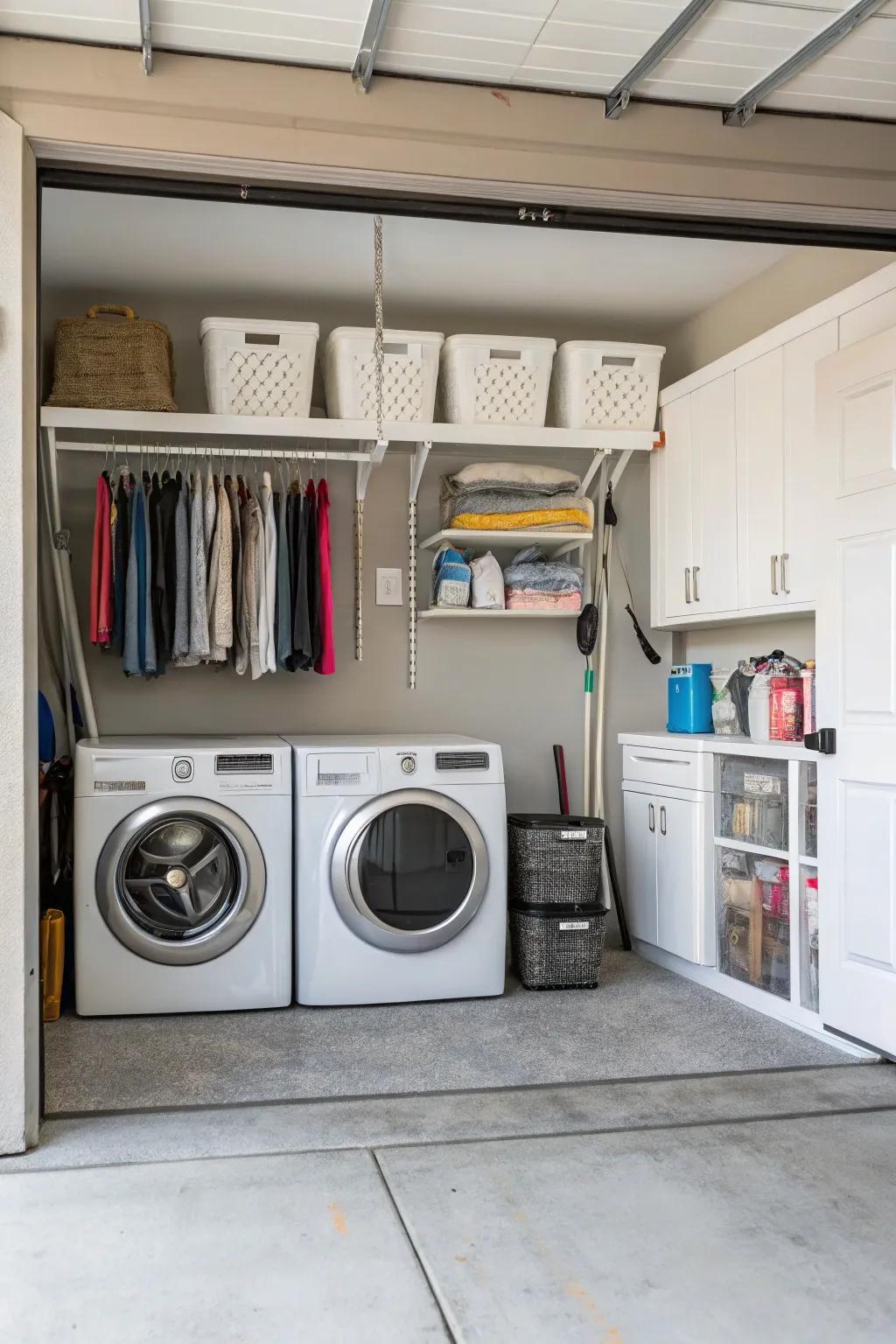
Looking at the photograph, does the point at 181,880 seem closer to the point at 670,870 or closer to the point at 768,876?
the point at 670,870

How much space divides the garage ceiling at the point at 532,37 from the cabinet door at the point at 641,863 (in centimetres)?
255

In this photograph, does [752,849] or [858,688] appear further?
[752,849]

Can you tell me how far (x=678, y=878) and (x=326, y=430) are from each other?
202 centimetres

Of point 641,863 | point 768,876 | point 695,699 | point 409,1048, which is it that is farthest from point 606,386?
point 409,1048

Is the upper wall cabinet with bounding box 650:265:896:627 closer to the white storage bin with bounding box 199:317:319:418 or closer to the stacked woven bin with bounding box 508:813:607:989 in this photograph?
the stacked woven bin with bounding box 508:813:607:989


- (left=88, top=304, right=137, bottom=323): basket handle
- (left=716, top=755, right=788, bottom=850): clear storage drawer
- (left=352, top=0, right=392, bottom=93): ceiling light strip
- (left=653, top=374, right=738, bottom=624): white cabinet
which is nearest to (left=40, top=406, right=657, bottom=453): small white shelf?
(left=653, top=374, right=738, bottom=624): white cabinet

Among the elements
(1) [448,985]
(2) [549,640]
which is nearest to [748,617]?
(2) [549,640]

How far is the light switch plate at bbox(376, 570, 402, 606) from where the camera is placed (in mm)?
4723

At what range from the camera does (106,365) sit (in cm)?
404

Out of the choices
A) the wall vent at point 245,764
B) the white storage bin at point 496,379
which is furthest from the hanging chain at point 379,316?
the wall vent at point 245,764

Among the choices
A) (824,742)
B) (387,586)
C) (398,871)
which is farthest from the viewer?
(387,586)

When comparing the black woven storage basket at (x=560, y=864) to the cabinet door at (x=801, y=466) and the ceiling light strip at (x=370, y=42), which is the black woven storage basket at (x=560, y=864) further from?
the ceiling light strip at (x=370, y=42)

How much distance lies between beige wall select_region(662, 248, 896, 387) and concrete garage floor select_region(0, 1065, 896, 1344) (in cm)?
250

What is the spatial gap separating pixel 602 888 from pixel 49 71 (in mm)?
2976
